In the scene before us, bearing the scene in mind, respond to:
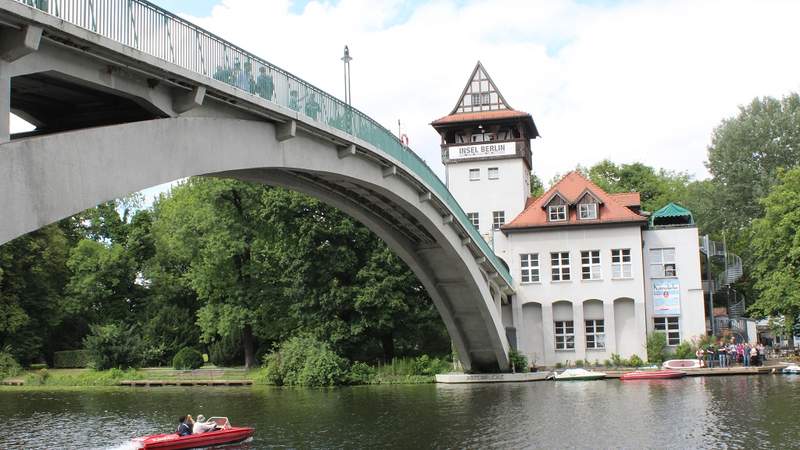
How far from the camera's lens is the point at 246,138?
16219 mm

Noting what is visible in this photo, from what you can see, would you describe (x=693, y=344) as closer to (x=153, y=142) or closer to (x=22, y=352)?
(x=153, y=142)

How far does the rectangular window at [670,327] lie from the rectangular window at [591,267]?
379 cm

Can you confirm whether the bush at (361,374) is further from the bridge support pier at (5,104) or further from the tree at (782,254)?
the bridge support pier at (5,104)

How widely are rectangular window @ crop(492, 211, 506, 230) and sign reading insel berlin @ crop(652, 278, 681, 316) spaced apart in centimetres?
944

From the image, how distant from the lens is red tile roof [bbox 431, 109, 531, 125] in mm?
46719

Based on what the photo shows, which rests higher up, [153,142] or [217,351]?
[153,142]

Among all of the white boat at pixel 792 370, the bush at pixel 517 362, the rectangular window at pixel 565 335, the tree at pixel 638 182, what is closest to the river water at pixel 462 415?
the white boat at pixel 792 370

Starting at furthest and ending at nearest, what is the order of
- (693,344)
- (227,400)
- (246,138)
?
(693,344), (227,400), (246,138)

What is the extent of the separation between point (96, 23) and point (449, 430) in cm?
1409

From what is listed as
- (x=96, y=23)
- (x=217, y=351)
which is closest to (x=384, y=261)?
(x=217, y=351)

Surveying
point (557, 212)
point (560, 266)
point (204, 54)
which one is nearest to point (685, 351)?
point (560, 266)

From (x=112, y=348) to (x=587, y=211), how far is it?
28.8 m

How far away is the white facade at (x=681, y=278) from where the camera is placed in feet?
137

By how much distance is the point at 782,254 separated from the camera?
41.1m
